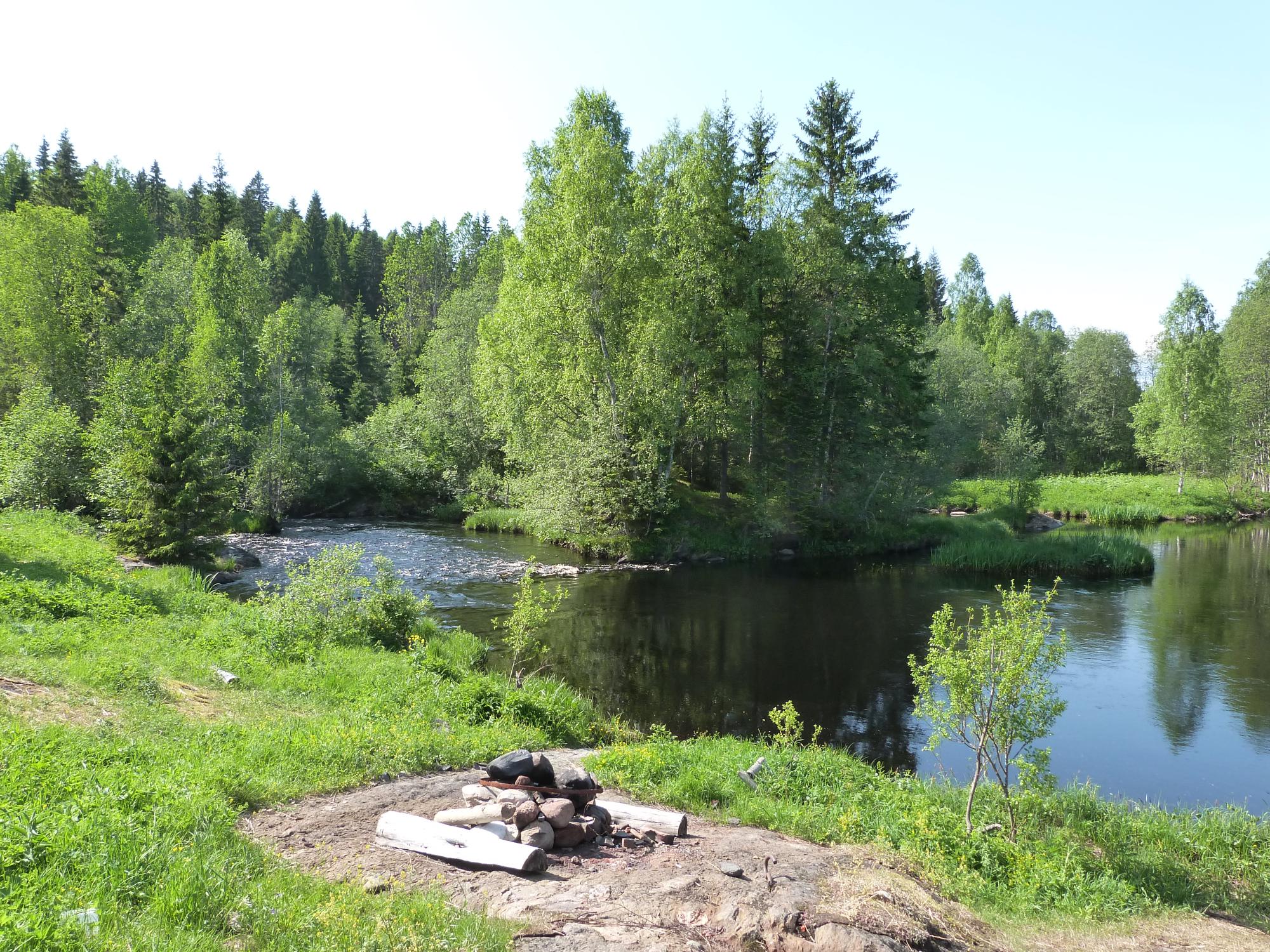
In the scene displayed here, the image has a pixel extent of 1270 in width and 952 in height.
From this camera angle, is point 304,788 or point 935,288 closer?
point 304,788

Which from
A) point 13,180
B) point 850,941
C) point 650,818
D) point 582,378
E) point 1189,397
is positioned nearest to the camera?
point 850,941

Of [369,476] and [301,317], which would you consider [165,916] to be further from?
[301,317]

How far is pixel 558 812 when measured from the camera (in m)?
7.22

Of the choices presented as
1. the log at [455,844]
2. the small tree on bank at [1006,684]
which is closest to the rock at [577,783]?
the log at [455,844]

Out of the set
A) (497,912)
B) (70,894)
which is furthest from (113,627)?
(497,912)

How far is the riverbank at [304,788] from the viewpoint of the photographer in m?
4.95

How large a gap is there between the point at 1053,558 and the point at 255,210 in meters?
91.5

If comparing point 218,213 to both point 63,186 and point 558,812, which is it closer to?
point 63,186

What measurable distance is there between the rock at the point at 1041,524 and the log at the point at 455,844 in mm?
43864

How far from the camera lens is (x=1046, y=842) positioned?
870cm

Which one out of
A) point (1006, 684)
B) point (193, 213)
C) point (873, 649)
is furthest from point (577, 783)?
point (193, 213)

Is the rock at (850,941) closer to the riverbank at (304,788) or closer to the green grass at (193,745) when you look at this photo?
the riverbank at (304,788)

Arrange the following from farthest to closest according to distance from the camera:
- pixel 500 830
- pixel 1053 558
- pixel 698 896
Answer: pixel 1053 558 < pixel 500 830 < pixel 698 896

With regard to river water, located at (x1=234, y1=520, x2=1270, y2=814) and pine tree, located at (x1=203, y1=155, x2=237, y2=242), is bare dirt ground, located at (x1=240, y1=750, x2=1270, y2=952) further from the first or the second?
pine tree, located at (x1=203, y1=155, x2=237, y2=242)
